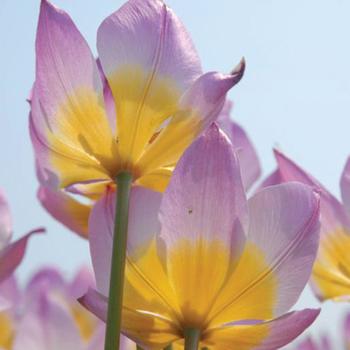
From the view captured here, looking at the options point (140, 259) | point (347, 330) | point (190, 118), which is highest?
point (190, 118)

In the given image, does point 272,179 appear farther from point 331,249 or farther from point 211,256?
point 211,256

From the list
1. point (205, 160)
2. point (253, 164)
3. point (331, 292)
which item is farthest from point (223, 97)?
point (253, 164)

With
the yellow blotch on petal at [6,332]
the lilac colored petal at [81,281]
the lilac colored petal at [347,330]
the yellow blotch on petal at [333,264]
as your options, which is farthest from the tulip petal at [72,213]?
the lilac colored petal at [347,330]

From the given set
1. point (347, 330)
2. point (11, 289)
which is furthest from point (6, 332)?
point (347, 330)

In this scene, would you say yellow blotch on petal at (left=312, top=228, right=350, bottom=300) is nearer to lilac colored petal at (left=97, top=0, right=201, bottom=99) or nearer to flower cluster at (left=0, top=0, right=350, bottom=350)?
flower cluster at (left=0, top=0, right=350, bottom=350)

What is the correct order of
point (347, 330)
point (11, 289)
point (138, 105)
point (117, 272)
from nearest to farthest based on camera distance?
1. point (117, 272)
2. point (138, 105)
3. point (11, 289)
4. point (347, 330)

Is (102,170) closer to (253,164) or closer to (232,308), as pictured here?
(232,308)
